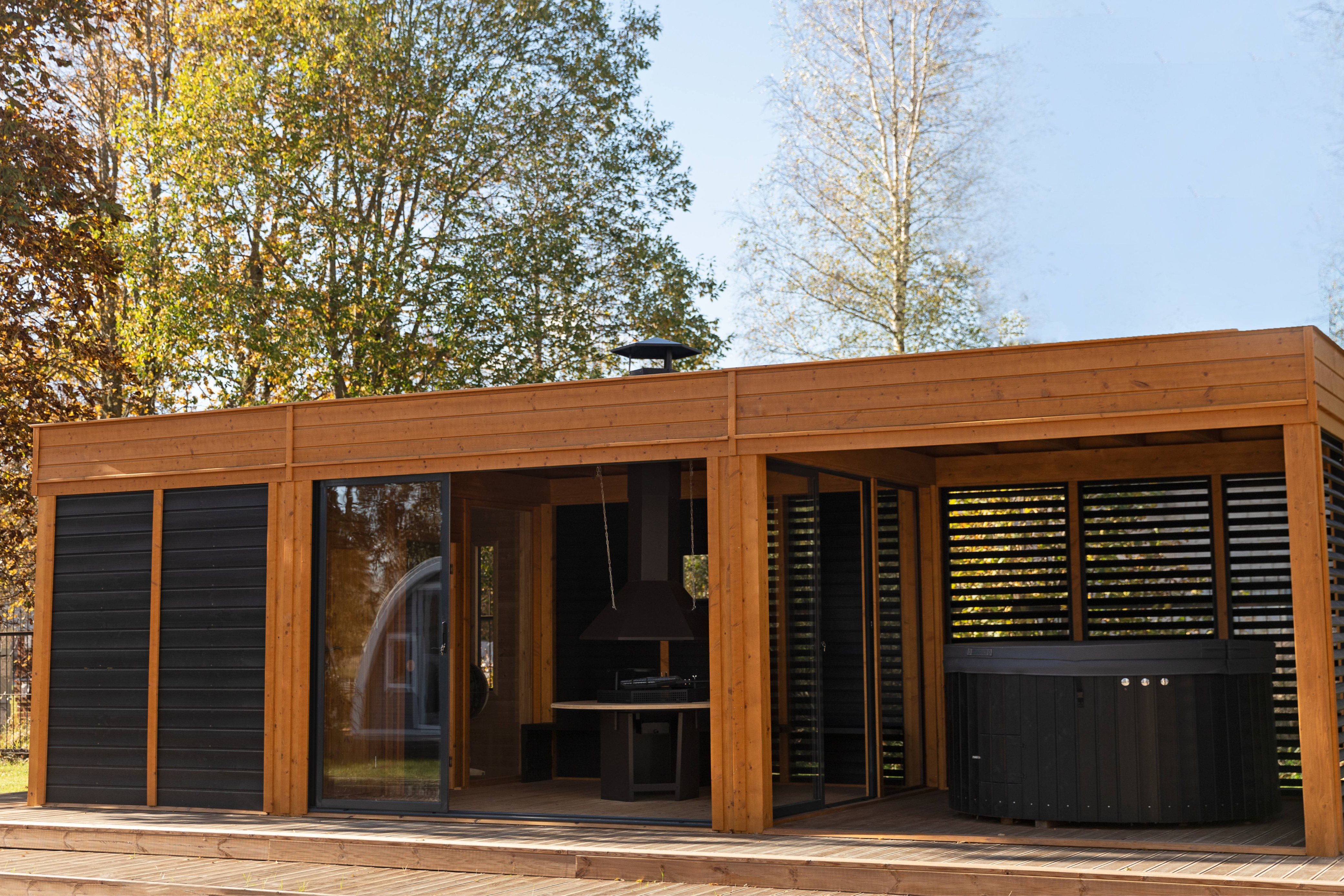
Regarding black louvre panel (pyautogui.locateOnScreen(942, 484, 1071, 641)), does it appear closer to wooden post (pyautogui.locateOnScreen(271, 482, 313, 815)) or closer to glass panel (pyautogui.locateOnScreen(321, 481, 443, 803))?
glass panel (pyautogui.locateOnScreen(321, 481, 443, 803))

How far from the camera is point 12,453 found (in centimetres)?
1430

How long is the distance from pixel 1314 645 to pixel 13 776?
38.3 ft

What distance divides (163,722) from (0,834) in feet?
3.61

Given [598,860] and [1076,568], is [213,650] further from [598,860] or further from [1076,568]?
[1076,568]

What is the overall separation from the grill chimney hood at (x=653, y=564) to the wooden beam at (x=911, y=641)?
135 centimetres

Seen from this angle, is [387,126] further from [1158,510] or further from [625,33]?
[1158,510]

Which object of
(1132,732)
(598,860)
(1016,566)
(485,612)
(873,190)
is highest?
(873,190)

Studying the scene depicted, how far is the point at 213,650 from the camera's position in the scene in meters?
8.58

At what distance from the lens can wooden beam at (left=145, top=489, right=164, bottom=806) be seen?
8656 mm

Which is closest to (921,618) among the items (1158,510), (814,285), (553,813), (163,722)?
(1158,510)

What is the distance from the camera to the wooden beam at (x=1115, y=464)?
27.6 feet

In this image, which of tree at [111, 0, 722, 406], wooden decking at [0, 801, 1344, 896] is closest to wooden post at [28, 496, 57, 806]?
wooden decking at [0, 801, 1344, 896]

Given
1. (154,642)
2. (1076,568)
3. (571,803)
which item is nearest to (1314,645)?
(1076,568)

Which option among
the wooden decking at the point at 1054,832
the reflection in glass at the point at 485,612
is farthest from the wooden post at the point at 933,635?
the reflection in glass at the point at 485,612
